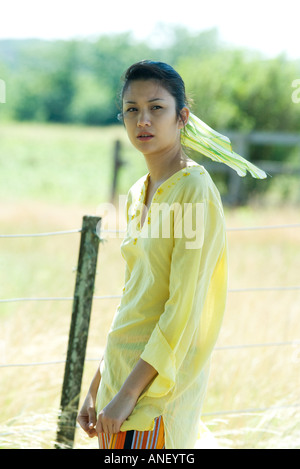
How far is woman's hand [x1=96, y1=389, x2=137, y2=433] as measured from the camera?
54.4 inches

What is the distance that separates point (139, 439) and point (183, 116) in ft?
2.57

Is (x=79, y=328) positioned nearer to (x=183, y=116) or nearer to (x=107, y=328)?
(x=183, y=116)

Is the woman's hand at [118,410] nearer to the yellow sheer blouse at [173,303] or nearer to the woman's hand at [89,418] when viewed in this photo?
the yellow sheer blouse at [173,303]

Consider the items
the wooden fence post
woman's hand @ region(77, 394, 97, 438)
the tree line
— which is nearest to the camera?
woman's hand @ region(77, 394, 97, 438)

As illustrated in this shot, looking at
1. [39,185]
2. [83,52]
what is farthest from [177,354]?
[83,52]

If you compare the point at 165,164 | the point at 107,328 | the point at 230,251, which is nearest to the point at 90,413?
the point at 165,164

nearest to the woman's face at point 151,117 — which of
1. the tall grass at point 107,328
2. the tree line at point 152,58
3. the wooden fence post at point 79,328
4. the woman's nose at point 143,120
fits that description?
the woman's nose at point 143,120

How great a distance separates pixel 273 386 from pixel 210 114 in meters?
8.91

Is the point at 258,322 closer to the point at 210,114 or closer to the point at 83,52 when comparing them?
the point at 210,114

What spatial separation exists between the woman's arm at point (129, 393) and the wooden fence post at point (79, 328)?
3.00ft

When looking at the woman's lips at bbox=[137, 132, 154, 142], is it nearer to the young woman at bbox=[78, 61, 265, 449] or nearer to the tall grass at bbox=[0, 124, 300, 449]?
the young woman at bbox=[78, 61, 265, 449]

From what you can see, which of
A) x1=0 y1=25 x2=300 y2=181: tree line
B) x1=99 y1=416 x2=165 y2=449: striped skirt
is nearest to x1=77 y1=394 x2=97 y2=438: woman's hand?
x1=99 y1=416 x2=165 y2=449: striped skirt

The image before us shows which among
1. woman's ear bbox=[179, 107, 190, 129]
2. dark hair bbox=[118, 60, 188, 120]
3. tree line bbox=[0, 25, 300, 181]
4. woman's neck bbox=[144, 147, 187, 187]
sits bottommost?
woman's neck bbox=[144, 147, 187, 187]

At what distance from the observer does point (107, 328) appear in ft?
12.0
